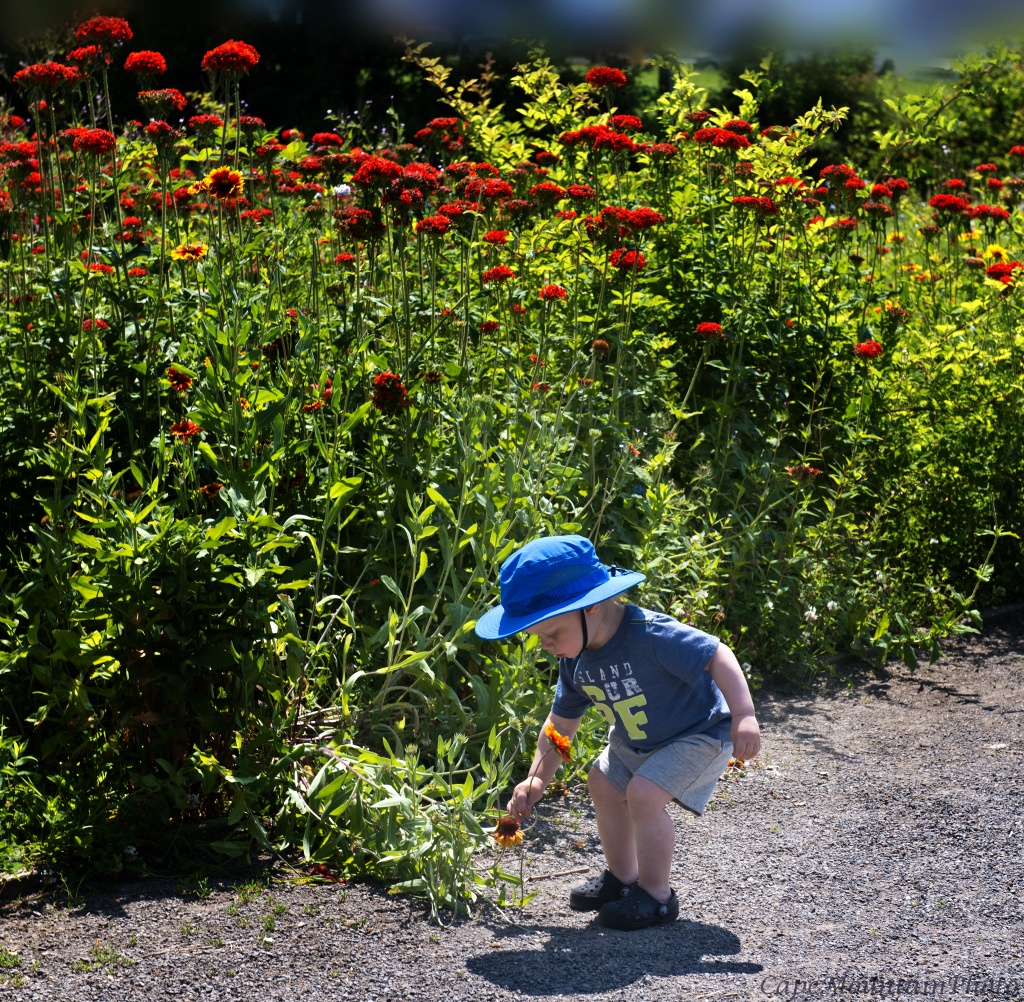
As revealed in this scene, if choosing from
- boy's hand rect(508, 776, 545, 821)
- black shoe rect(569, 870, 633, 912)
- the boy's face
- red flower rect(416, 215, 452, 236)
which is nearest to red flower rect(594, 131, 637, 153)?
red flower rect(416, 215, 452, 236)

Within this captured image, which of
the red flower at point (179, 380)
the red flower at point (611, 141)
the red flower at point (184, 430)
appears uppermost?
the red flower at point (611, 141)

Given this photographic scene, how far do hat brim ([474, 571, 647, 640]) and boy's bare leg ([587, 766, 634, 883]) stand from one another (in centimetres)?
47

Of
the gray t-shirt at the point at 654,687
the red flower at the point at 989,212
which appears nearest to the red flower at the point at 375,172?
the gray t-shirt at the point at 654,687

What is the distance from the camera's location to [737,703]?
283cm

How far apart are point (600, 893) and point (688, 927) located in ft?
0.78

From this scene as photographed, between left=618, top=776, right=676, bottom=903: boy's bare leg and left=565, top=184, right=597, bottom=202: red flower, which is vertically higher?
left=565, top=184, right=597, bottom=202: red flower

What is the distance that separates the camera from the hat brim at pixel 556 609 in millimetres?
2816

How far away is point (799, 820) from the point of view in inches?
141

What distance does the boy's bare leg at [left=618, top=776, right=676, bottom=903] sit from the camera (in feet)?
9.43

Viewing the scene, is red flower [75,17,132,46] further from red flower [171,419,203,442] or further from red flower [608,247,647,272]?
red flower [608,247,647,272]

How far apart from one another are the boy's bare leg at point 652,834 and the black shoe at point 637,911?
18 mm

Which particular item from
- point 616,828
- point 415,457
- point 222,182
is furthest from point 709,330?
point 616,828

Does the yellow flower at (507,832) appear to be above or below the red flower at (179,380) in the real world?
below

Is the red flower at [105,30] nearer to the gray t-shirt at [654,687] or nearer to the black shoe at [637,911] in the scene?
the gray t-shirt at [654,687]
